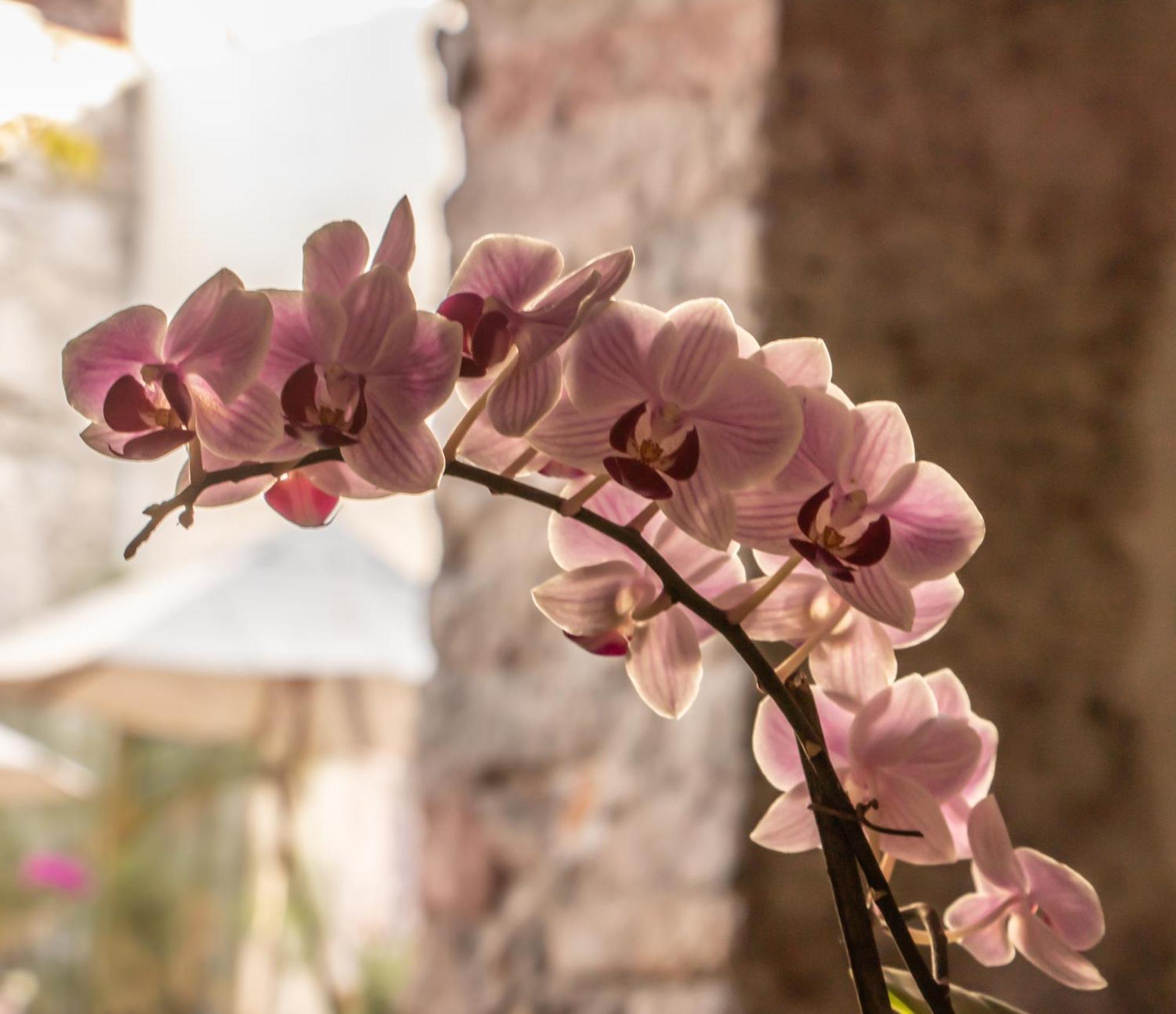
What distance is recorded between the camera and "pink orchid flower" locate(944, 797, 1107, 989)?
0.29 metres

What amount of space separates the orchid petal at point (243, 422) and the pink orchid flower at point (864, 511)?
9 centimetres

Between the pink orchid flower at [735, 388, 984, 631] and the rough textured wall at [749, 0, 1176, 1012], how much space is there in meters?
0.81

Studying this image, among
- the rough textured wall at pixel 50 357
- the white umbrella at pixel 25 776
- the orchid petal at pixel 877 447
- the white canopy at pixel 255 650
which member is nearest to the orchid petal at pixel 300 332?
the orchid petal at pixel 877 447

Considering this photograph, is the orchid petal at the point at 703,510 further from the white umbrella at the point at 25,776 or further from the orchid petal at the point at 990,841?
the white umbrella at the point at 25,776

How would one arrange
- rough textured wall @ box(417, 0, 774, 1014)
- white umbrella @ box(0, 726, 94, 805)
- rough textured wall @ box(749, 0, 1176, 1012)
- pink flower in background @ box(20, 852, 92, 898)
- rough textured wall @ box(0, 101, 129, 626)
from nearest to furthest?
1. rough textured wall @ box(417, 0, 774, 1014)
2. rough textured wall @ box(749, 0, 1176, 1012)
3. white umbrella @ box(0, 726, 94, 805)
4. pink flower in background @ box(20, 852, 92, 898)
5. rough textured wall @ box(0, 101, 129, 626)

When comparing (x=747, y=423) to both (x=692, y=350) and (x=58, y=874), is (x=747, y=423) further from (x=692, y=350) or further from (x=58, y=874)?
(x=58, y=874)

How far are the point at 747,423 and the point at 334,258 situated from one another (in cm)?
8

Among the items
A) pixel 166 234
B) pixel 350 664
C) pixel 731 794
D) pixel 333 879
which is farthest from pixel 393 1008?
pixel 731 794

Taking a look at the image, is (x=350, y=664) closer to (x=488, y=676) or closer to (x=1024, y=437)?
(x=488, y=676)

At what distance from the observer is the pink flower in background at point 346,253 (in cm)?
26

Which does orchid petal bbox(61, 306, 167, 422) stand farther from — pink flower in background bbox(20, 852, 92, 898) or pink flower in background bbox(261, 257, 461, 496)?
pink flower in background bbox(20, 852, 92, 898)

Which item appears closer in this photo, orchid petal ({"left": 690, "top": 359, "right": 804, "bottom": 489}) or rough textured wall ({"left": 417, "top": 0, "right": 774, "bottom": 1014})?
orchid petal ({"left": 690, "top": 359, "right": 804, "bottom": 489})

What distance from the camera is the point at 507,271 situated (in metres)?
0.27

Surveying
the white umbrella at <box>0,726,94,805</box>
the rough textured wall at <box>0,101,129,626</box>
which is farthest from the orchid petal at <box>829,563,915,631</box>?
the rough textured wall at <box>0,101,129,626</box>
